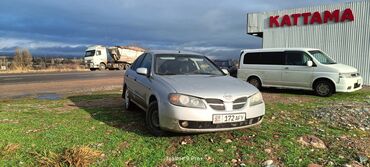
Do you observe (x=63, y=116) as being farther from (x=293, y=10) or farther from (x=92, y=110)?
(x=293, y=10)

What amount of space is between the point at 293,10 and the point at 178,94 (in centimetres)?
1816

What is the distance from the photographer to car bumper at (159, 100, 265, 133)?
507cm

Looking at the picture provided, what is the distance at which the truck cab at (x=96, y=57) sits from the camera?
3944 cm

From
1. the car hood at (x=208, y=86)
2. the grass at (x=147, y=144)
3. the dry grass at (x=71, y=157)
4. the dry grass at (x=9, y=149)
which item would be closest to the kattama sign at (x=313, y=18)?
the grass at (x=147, y=144)

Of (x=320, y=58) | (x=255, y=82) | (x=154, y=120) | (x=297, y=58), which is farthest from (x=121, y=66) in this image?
(x=154, y=120)

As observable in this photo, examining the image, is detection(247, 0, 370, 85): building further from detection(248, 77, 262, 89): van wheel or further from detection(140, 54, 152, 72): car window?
detection(140, 54, 152, 72): car window

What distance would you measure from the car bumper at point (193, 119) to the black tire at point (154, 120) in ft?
1.09

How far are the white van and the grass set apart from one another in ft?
16.6

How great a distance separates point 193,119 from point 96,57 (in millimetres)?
36132

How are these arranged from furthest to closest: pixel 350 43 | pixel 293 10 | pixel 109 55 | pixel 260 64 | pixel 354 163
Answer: pixel 109 55
pixel 293 10
pixel 350 43
pixel 260 64
pixel 354 163

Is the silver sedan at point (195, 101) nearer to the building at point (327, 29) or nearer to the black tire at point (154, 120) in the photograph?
the black tire at point (154, 120)

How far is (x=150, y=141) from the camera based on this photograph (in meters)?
5.43

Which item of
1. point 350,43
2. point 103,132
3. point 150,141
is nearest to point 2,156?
point 103,132

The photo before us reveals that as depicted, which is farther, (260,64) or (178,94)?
(260,64)
